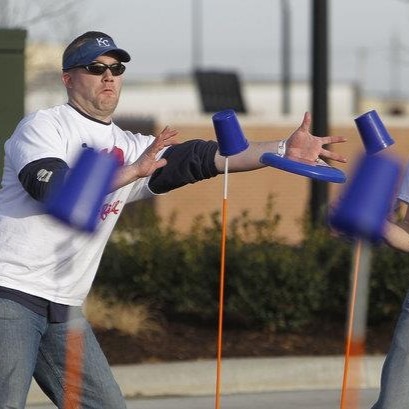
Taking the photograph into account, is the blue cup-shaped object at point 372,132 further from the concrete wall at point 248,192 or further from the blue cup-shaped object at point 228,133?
the concrete wall at point 248,192

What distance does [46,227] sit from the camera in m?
5.35

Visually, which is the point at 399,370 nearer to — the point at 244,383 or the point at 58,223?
the point at 58,223

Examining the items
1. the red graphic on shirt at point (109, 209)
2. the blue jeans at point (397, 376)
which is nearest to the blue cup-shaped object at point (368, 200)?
the blue jeans at point (397, 376)

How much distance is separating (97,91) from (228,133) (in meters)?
0.52

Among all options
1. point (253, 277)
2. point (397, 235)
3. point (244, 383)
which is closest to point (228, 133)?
point (397, 235)

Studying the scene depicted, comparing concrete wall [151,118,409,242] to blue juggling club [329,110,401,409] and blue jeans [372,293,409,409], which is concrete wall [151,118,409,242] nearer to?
blue jeans [372,293,409,409]

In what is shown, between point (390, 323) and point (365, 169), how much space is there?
6.28 metres

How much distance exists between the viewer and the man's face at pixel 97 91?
548 cm

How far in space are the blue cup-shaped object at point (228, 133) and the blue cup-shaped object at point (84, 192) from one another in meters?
0.58

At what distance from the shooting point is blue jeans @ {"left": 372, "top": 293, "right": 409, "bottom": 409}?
5.73 metres

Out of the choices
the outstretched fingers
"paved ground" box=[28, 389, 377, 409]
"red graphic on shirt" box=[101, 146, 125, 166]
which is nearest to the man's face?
"red graphic on shirt" box=[101, 146, 125, 166]

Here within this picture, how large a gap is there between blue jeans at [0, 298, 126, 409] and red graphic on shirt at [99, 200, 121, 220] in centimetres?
41

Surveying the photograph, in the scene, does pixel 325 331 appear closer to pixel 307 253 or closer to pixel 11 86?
pixel 307 253

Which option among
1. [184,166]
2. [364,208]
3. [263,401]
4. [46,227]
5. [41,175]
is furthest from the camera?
[263,401]
